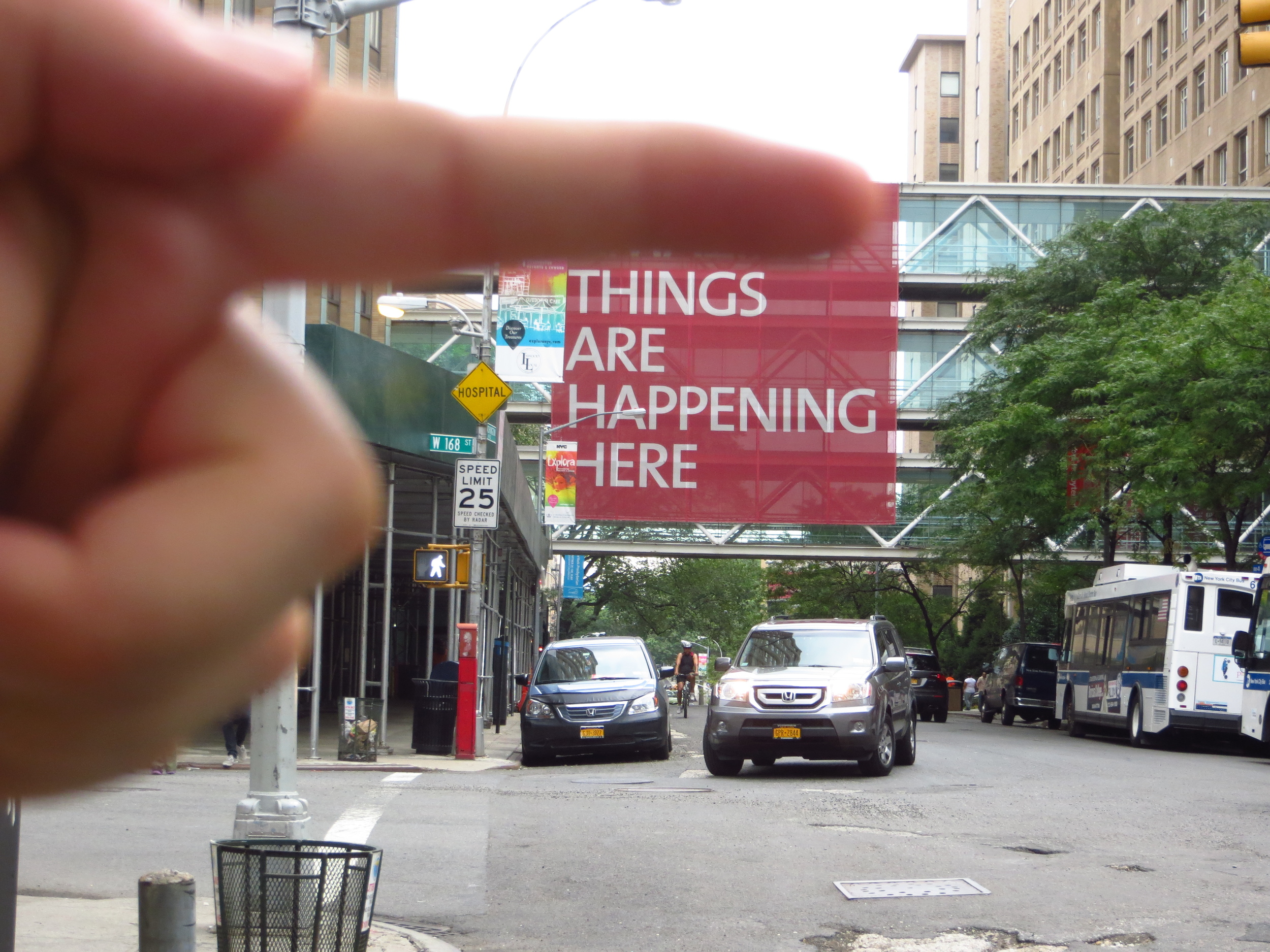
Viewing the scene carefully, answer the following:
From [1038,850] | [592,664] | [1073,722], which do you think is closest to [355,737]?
[592,664]

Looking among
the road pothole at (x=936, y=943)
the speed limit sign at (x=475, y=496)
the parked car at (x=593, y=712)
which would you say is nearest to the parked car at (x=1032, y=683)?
the parked car at (x=593, y=712)

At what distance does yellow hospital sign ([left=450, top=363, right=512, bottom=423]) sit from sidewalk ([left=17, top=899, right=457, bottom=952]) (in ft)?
28.6

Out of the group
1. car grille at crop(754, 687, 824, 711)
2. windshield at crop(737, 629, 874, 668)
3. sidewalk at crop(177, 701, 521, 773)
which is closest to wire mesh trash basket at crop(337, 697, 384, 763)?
sidewalk at crop(177, 701, 521, 773)

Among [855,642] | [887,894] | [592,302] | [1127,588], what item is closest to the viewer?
[592,302]

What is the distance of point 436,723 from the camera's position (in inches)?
760

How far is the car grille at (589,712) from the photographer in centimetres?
1811

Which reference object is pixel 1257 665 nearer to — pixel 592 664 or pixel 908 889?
pixel 592 664

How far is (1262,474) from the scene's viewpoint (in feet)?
90.1

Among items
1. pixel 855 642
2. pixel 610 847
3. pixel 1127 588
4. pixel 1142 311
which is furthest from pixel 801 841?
pixel 1142 311

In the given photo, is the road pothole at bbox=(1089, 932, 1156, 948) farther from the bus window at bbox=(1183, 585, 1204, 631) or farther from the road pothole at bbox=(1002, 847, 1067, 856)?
the bus window at bbox=(1183, 585, 1204, 631)

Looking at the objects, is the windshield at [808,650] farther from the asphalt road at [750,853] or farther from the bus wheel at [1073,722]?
the bus wheel at [1073,722]

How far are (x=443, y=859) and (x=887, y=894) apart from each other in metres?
3.13

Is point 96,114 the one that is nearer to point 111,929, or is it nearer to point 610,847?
point 111,929

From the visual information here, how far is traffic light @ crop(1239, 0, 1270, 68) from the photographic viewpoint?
1102cm
